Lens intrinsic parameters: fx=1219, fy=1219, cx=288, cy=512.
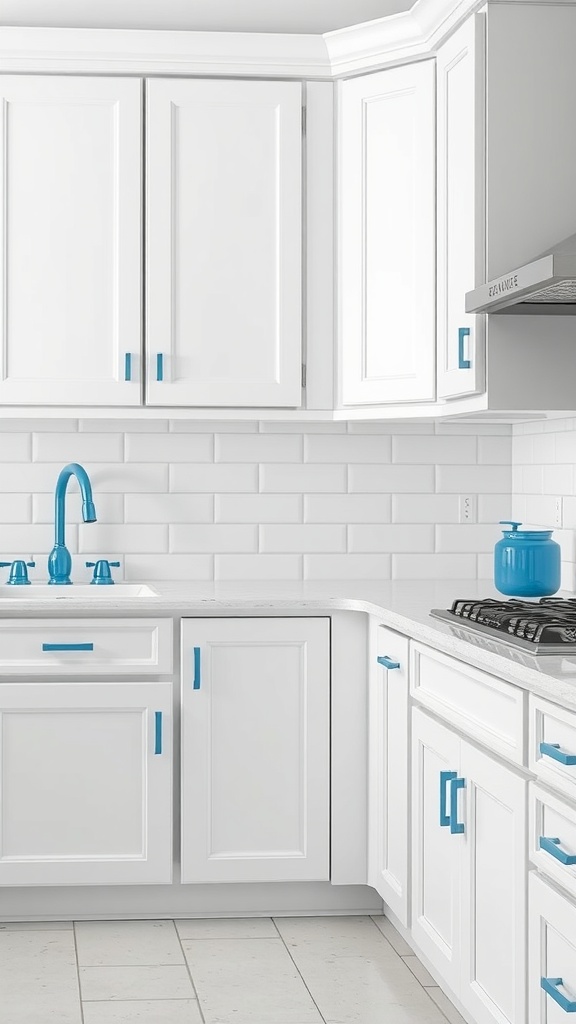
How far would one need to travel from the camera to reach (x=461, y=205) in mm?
3104

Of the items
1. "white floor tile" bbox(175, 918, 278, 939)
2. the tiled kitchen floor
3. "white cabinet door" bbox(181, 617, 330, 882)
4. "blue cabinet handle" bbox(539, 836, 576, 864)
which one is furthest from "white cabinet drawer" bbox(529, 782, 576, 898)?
"white floor tile" bbox(175, 918, 278, 939)

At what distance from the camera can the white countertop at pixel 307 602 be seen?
2.72 m

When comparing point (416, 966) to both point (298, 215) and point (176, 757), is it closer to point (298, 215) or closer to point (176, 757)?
point (176, 757)

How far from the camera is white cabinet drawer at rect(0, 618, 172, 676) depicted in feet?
10.6

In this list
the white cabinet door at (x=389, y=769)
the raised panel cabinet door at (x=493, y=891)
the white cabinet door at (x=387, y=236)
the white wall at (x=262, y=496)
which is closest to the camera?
the raised panel cabinet door at (x=493, y=891)

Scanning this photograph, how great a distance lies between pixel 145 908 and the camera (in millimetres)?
3367

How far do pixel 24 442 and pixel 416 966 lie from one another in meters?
1.94

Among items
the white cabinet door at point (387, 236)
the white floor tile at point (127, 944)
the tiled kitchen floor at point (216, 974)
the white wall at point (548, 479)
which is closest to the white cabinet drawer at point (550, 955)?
the tiled kitchen floor at point (216, 974)

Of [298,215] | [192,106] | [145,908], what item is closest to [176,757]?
[145,908]

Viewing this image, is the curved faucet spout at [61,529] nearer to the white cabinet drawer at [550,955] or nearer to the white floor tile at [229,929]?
the white floor tile at [229,929]

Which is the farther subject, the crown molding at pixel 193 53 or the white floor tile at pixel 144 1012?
the crown molding at pixel 193 53

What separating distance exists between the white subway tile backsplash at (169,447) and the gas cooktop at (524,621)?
1.21m

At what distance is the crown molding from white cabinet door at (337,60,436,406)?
3.1 inches

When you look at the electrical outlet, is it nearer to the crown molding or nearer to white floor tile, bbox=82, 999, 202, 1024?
the crown molding
